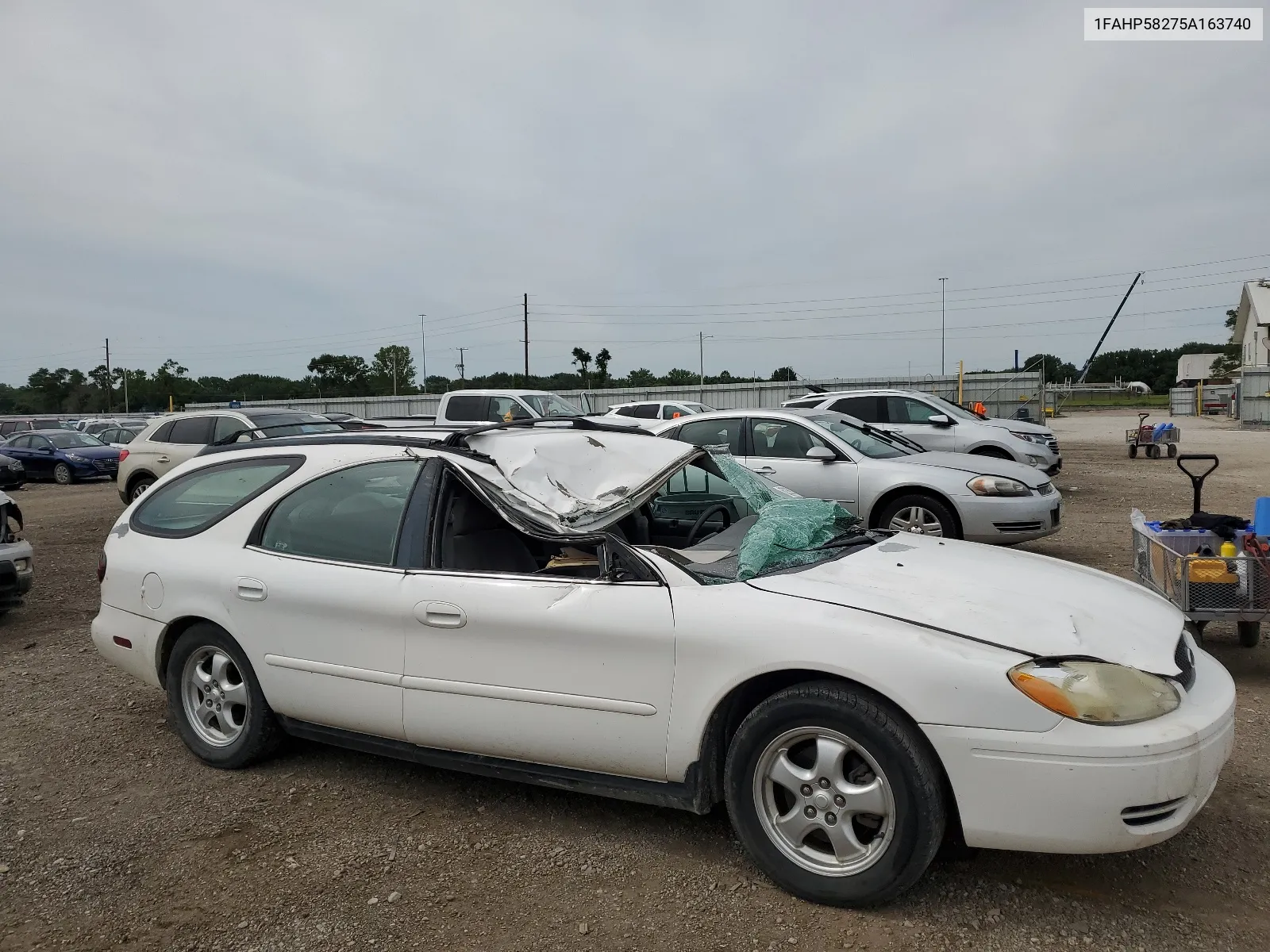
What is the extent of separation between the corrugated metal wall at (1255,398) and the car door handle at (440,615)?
3755 centimetres

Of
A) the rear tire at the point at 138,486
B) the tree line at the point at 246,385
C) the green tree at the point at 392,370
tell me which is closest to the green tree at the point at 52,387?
the tree line at the point at 246,385

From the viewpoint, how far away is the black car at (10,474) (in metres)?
20.8

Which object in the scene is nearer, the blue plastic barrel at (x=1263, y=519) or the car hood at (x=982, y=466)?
the blue plastic barrel at (x=1263, y=519)

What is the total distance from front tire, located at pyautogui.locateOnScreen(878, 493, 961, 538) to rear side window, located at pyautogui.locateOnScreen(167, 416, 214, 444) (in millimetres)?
11102

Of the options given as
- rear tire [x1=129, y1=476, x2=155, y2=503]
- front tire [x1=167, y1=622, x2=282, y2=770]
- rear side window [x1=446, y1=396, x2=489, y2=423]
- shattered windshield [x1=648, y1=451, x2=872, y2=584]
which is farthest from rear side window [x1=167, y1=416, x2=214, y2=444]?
shattered windshield [x1=648, y1=451, x2=872, y2=584]

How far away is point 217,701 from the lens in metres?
4.14

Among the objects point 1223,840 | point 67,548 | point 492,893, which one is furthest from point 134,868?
point 67,548

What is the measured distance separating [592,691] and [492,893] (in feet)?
2.42

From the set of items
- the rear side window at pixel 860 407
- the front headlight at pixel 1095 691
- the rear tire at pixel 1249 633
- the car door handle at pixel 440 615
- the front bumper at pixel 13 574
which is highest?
the rear side window at pixel 860 407

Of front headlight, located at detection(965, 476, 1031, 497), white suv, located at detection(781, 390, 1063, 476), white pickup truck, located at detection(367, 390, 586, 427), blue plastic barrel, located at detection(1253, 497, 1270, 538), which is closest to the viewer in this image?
blue plastic barrel, located at detection(1253, 497, 1270, 538)

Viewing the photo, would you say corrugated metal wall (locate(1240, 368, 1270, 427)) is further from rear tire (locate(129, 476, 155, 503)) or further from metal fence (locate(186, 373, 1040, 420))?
rear tire (locate(129, 476, 155, 503))

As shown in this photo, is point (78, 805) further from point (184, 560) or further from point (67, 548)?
point (67, 548)

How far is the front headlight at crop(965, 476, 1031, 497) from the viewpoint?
816cm

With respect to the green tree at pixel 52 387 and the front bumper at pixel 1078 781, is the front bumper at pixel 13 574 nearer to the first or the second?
the front bumper at pixel 1078 781
